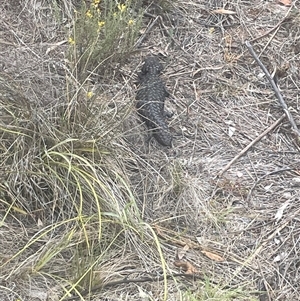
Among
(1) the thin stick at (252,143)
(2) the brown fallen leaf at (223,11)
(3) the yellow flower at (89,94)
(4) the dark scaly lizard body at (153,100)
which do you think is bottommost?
(1) the thin stick at (252,143)

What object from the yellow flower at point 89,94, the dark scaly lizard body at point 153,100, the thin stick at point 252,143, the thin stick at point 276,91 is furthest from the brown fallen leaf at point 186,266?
the thin stick at point 276,91

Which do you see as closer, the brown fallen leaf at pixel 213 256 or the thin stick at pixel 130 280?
the thin stick at pixel 130 280

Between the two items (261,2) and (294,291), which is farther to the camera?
(261,2)

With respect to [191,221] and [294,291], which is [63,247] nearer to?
[191,221]

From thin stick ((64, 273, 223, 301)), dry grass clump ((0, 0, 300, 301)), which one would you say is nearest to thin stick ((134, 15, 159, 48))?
dry grass clump ((0, 0, 300, 301))

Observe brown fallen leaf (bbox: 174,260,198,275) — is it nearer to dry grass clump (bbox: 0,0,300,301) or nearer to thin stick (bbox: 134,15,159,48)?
dry grass clump (bbox: 0,0,300,301)

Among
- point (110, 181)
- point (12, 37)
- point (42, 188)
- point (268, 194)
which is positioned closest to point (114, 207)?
point (110, 181)

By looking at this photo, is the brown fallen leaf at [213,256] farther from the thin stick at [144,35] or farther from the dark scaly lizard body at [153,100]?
the thin stick at [144,35]

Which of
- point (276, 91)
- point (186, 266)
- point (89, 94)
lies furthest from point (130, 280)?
point (276, 91)
